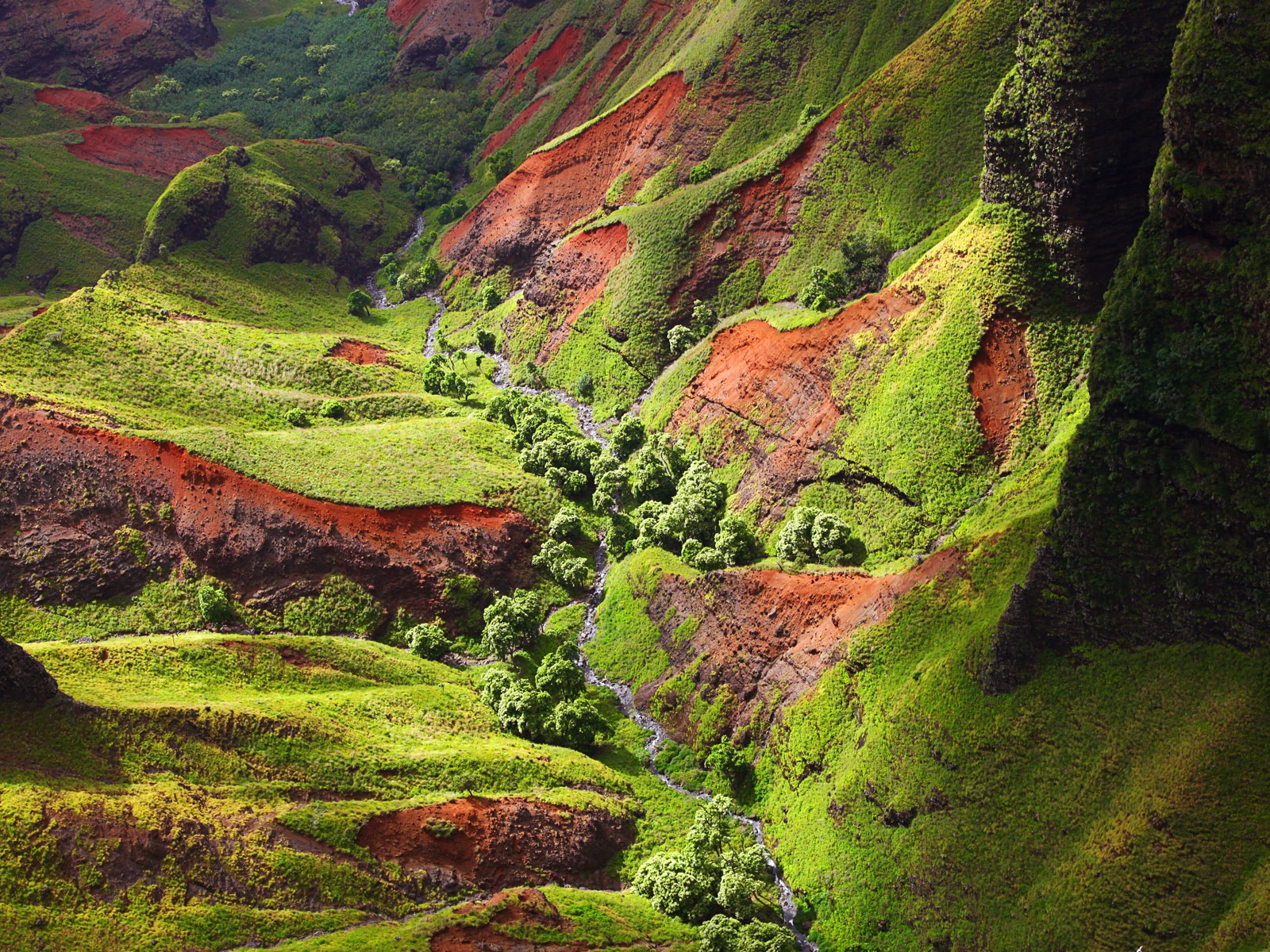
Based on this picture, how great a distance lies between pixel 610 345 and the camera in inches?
4031

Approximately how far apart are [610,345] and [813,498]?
1351 inches

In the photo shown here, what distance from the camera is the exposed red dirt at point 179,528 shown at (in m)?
76.1

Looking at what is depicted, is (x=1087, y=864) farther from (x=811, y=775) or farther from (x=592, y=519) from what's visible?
(x=592, y=519)

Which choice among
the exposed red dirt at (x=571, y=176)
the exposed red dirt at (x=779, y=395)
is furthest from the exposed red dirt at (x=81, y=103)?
the exposed red dirt at (x=779, y=395)

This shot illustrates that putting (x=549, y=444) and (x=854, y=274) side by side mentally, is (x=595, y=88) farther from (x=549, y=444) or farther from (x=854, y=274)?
(x=549, y=444)

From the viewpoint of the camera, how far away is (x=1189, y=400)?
46.2 m

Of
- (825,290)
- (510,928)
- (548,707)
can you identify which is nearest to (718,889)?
(510,928)

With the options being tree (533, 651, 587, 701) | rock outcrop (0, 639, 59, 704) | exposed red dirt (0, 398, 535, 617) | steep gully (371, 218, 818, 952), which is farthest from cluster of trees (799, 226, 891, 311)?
rock outcrop (0, 639, 59, 704)

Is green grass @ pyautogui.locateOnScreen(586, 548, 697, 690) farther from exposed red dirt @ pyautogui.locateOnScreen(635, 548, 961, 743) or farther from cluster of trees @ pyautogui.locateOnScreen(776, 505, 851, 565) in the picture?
cluster of trees @ pyautogui.locateOnScreen(776, 505, 851, 565)

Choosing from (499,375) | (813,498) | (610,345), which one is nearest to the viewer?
(813,498)

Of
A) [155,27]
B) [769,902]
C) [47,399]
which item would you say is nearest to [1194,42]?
[769,902]

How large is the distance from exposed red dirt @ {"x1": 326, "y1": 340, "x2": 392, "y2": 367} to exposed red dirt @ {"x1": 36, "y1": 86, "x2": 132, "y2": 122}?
8457cm

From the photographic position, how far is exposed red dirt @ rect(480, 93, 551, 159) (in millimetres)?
154875

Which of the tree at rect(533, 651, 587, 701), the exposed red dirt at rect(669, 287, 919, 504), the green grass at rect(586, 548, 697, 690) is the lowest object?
the tree at rect(533, 651, 587, 701)
